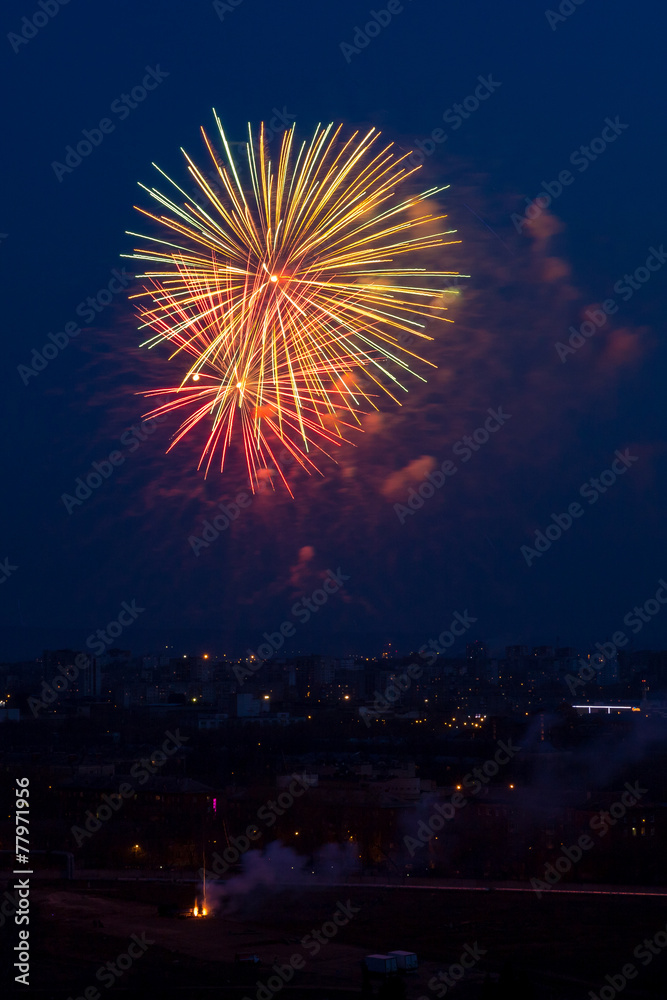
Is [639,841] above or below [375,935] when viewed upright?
above

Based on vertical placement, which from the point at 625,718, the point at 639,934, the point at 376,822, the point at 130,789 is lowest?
the point at 639,934

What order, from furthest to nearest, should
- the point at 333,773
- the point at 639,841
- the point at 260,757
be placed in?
the point at 260,757 → the point at 333,773 → the point at 639,841

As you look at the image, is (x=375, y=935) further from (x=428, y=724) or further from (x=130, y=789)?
(x=428, y=724)

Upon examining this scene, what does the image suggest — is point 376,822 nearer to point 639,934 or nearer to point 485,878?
point 485,878

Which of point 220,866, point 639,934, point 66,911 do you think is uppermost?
point 220,866

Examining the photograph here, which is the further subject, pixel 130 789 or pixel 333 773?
pixel 333 773

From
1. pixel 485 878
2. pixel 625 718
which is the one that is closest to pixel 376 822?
pixel 485 878

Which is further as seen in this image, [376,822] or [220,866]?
[376,822]

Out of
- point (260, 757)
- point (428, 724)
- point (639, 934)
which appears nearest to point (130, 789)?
point (260, 757)

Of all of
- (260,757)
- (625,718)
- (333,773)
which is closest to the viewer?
(333,773)

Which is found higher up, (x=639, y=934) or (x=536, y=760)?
(x=536, y=760)
